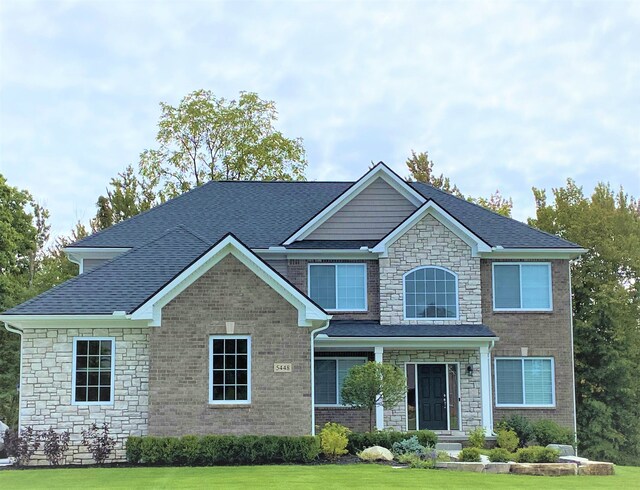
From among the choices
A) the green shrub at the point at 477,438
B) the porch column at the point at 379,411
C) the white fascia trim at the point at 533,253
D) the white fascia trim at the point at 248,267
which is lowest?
the green shrub at the point at 477,438

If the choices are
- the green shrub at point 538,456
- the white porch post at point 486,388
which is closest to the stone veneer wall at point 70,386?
the green shrub at point 538,456

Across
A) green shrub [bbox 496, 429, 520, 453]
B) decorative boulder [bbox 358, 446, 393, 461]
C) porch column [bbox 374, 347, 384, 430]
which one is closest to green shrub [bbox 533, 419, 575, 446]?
green shrub [bbox 496, 429, 520, 453]

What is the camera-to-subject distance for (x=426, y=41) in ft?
68.9

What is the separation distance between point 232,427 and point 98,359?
373cm

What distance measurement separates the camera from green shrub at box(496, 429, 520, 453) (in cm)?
2352

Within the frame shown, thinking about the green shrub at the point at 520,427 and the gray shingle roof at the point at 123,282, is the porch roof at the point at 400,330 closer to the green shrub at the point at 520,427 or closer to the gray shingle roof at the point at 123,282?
the green shrub at the point at 520,427

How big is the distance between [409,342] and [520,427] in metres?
4.10

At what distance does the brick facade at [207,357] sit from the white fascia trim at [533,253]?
8.71m

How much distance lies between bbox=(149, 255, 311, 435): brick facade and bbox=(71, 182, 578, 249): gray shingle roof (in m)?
6.60

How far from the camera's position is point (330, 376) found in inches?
1023

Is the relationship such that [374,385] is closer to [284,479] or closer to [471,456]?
[471,456]

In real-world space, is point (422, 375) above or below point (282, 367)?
below

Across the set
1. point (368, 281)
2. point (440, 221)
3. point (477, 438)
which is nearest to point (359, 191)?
point (440, 221)

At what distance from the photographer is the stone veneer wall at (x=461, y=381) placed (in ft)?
82.9
